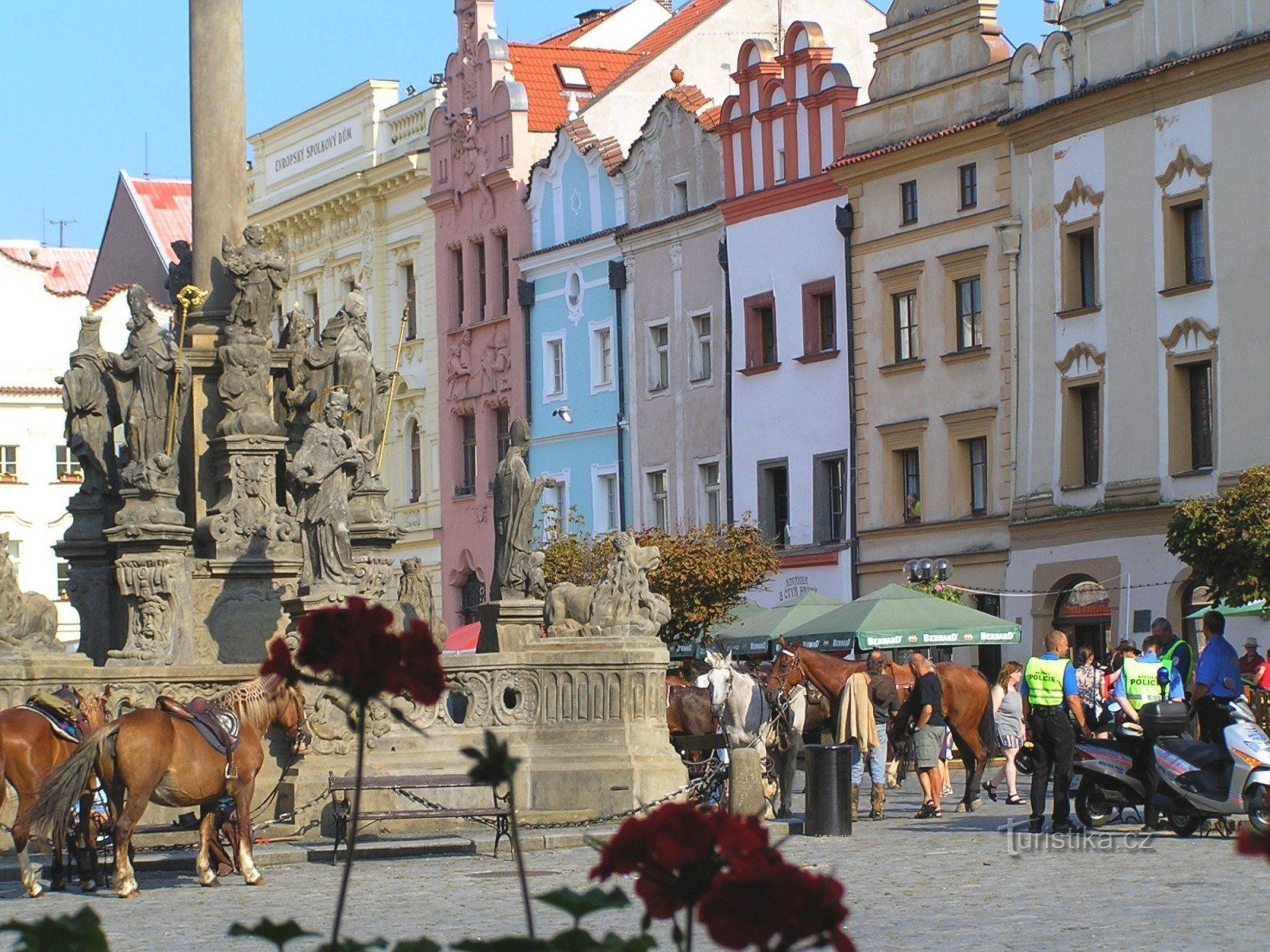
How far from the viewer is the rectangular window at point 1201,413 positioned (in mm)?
38594

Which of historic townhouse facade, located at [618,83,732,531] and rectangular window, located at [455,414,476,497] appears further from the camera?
rectangular window, located at [455,414,476,497]

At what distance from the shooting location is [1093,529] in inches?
1586

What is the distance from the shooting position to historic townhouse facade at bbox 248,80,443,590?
196 ft

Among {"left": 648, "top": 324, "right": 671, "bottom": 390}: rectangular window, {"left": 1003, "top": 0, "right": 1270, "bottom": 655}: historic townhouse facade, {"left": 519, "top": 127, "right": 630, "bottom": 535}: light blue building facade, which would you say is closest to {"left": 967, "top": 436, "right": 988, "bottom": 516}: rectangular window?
{"left": 1003, "top": 0, "right": 1270, "bottom": 655}: historic townhouse facade

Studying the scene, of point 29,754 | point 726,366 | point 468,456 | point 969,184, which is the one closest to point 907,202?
point 969,184

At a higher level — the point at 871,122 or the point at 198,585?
the point at 871,122

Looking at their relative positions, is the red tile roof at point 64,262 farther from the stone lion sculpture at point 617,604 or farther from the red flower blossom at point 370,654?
the red flower blossom at point 370,654

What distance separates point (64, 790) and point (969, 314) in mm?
30451

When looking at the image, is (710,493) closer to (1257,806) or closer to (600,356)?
(600,356)

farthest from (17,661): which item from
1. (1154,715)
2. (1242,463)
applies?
(1242,463)

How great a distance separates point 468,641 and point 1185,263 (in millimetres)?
12135

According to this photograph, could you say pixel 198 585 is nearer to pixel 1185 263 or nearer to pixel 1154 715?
pixel 1154 715

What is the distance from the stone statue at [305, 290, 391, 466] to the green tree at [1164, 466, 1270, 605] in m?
10.9

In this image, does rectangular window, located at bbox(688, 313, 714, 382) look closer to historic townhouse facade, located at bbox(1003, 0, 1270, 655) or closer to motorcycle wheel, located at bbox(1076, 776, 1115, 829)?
historic townhouse facade, located at bbox(1003, 0, 1270, 655)
